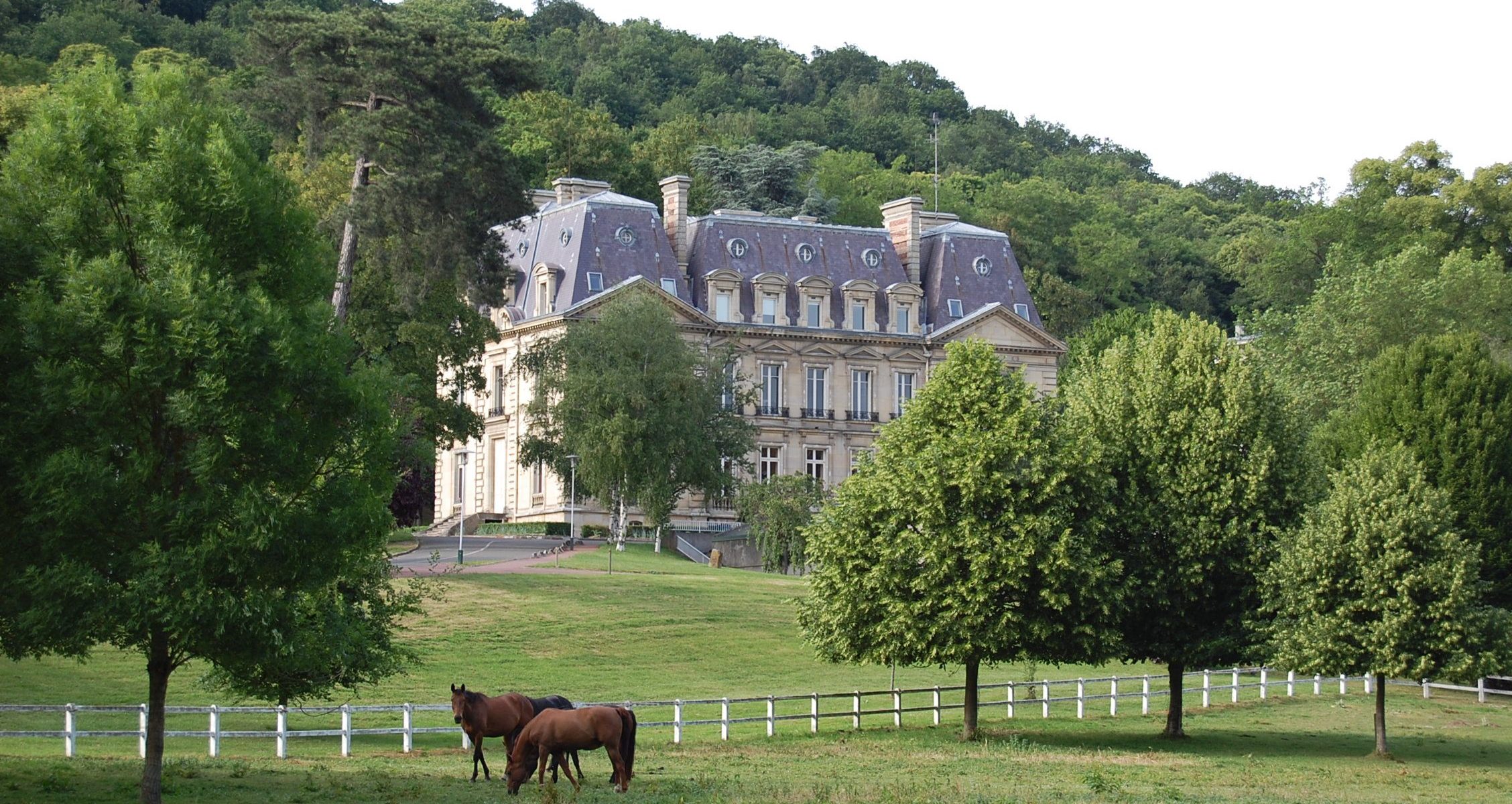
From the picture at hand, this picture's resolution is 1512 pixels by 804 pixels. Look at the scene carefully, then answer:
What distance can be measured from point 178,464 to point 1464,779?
2423 cm

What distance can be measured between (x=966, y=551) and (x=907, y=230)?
60028 mm

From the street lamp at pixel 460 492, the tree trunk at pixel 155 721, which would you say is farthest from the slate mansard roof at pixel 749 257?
the tree trunk at pixel 155 721

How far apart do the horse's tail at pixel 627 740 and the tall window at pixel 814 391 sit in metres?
67.6

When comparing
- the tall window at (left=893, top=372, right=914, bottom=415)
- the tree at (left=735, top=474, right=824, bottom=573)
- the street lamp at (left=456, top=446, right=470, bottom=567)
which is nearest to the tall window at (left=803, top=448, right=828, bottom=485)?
the tall window at (left=893, top=372, right=914, bottom=415)

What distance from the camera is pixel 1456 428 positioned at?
2194 inches

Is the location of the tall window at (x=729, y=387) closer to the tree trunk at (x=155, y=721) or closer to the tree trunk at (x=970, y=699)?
the tree trunk at (x=970, y=699)

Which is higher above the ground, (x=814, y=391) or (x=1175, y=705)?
(x=814, y=391)

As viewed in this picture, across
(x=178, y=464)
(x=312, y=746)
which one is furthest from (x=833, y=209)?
(x=178, y=464)

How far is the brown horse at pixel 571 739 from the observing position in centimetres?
2784

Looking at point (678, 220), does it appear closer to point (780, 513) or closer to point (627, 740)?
point (780, 513)

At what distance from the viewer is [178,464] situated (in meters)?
25.6

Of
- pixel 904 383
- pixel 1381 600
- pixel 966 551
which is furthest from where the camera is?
pixel 904 383

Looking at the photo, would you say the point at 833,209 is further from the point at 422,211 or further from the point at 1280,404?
the point at 1280,404

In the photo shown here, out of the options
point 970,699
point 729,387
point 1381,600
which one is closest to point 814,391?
point 729,387
